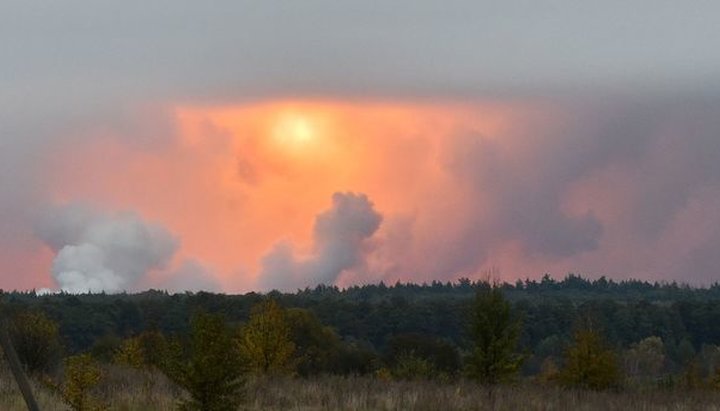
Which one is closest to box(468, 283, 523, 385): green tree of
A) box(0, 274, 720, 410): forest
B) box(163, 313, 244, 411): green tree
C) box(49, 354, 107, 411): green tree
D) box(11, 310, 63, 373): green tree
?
box(0, 274, 720, 410): forest

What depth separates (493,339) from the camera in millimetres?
35469

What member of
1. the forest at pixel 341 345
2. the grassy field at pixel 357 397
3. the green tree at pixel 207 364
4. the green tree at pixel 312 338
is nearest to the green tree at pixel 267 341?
the forest at pixel 341 345

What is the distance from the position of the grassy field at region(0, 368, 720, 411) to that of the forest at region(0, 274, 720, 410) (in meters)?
0.22

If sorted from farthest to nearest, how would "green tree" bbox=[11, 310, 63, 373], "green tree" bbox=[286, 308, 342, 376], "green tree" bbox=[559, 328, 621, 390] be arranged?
1. "green tree" bbox=[286, 308, 342, 376]
2. "green tree" bbox=[559, 328, 621, 390]
3. "green tree" bbox=[11, 310, 63, 373]

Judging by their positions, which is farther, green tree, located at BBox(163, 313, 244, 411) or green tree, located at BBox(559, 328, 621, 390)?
green tree, located at BBox(559, 328, 621, 390)

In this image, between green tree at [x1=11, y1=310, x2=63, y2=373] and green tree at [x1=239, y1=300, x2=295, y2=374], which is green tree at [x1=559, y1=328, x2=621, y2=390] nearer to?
green tree at [x1=239, y1=300, x2=295, y2=374]

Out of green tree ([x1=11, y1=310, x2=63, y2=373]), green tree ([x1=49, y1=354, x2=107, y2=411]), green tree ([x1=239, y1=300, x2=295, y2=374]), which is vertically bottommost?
green tree ([x1=49, y1=354, x2=107, y2=411])

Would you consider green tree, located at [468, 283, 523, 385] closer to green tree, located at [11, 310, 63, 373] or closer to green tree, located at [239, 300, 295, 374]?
green tree, located at [239, 300, 295, 374]

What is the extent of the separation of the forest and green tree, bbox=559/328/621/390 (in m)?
0.06

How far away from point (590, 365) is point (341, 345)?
205 feet

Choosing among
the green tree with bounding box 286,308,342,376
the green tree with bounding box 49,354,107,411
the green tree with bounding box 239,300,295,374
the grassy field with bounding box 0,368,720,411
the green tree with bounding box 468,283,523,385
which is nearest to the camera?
the green tree with bounding box 49,354,107,411

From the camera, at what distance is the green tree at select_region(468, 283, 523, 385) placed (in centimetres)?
3497

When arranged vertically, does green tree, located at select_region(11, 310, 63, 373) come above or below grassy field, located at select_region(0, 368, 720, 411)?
above

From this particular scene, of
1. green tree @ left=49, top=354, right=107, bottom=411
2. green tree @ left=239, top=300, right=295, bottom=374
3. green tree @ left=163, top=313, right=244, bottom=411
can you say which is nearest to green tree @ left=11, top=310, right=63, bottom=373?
green tree @ left=163, top=313, right=244, bottom=411
